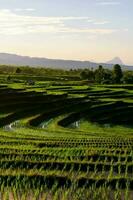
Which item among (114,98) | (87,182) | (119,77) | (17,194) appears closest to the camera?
(17,194)

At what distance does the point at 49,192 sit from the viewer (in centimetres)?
1777

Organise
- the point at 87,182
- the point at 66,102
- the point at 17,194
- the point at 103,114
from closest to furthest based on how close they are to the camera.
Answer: the point at 17,194
the point at 87,182
the point at 103,114
the point at 66,102

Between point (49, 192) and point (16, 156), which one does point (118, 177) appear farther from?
point (16, 156)

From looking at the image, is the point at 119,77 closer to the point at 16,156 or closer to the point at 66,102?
the point at 66,102

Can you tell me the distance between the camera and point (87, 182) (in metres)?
18.8

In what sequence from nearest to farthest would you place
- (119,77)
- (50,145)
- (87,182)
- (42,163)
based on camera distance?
(87,182)
(42,163)
(50,145)
(119,77)

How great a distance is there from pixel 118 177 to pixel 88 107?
50.3 metres

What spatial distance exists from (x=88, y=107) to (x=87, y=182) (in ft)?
167

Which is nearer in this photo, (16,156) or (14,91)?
(16,156)

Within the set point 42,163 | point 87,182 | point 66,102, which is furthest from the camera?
point 66,102

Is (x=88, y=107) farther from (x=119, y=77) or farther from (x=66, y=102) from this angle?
(x=119, y=77)

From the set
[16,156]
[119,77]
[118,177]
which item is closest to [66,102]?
[16,156]

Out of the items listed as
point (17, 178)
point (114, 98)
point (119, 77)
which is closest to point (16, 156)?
point (17, 178)

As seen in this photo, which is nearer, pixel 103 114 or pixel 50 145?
pixel 50 145
